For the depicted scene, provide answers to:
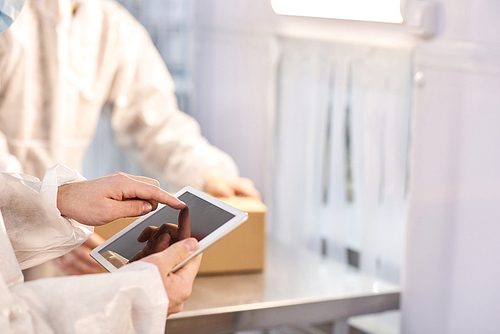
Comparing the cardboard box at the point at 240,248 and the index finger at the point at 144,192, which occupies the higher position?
the index finger at the point at 144,192

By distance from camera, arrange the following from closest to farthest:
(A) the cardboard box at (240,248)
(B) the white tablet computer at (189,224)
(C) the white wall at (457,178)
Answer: (B) the white tablet computer at (189,224) → (C) the white wall at (457,178) → (A) the cardboard box at (240,248)

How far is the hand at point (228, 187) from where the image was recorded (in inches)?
48.2

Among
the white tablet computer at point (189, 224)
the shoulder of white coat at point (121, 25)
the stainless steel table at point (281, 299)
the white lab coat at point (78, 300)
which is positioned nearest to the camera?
the white lab coat at point (78, 300)

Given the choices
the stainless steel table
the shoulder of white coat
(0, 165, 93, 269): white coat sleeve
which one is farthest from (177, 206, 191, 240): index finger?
the shoulder of white coat

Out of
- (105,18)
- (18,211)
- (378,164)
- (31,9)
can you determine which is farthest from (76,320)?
(105,18)

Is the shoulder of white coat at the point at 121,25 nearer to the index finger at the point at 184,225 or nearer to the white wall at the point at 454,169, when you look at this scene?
the white wall at the point at 454,169

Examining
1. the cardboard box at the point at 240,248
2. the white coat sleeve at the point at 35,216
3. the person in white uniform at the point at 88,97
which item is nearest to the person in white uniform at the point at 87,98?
the person in white uniform at the point at 88,97

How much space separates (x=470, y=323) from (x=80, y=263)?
0.94 m

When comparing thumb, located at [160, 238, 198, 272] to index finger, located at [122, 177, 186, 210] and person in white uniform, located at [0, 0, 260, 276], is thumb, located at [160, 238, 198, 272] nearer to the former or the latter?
index finger, located at [122, 177, 186, 210]

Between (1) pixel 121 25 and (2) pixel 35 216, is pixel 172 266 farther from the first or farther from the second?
(1) pixel 121 25

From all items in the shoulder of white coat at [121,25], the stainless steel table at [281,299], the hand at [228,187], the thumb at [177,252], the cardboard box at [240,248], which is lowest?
the stainless steel table at [281,299]

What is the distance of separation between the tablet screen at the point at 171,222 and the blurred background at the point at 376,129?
1.51 feet

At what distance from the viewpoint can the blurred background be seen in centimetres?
86

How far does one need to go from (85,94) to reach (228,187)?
488 millimetres
